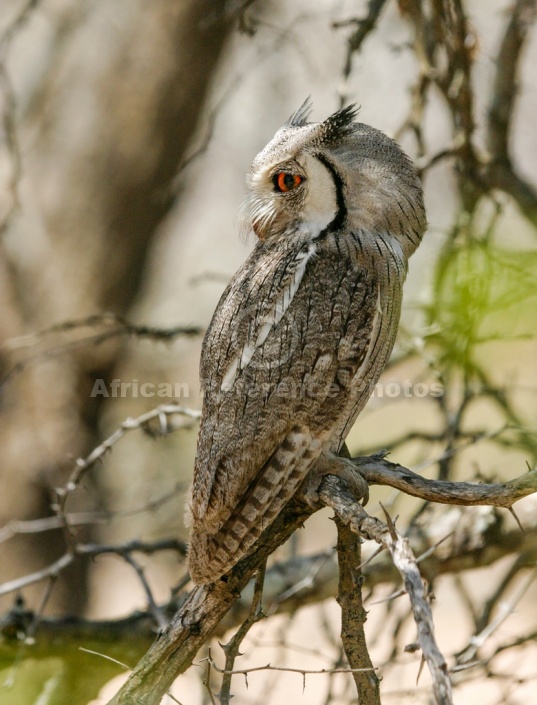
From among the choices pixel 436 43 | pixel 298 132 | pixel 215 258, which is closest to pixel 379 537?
pixel 298 132

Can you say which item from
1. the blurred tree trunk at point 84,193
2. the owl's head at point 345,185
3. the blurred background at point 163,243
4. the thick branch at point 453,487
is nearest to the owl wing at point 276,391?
the owl's head at point 345,185

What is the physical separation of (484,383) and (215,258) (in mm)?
5678

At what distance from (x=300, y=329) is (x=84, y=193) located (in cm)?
305

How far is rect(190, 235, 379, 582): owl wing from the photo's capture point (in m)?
2.30

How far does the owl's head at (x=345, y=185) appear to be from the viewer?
2.47 meters

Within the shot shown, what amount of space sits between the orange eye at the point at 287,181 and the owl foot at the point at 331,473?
2.81 feet

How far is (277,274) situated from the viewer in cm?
243

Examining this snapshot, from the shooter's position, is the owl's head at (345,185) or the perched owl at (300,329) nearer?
the perched owl at (300,329)

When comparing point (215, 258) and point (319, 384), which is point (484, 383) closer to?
point (319, 384)

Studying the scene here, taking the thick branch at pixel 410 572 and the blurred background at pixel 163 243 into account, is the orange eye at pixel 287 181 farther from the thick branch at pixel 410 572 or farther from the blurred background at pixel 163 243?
the thick branch at pixel 410 572

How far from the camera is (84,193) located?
4.98 meters

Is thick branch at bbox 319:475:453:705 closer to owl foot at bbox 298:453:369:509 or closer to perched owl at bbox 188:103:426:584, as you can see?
owl foot at bbox 298:453:369:509

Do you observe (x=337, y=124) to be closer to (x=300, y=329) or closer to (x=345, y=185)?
(x=345, y=185)

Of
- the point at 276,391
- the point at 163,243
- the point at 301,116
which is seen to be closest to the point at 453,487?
the point at 276,391
